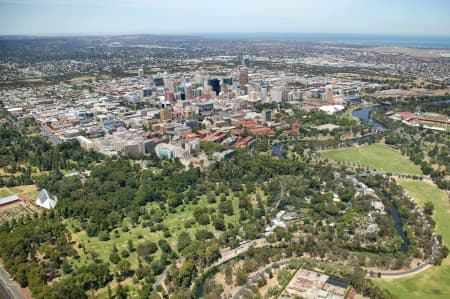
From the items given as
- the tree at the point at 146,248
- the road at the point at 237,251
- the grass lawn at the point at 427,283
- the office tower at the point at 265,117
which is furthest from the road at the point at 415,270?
the office tower at the point at 265,117

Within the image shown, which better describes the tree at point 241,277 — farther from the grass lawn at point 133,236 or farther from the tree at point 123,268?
the tree at point 123,268

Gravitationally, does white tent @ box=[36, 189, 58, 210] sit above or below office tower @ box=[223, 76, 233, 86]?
below

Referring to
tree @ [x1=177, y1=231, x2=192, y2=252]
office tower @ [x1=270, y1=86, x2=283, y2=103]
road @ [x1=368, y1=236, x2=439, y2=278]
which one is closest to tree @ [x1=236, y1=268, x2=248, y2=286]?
tree @ [x1=177, y1=231, x2=192, y2=252]

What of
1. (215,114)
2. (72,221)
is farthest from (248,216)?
(215,114)

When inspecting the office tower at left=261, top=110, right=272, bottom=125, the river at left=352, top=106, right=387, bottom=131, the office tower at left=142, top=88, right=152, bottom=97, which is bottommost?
the river at left=352, top=106, right=387, bottom=131

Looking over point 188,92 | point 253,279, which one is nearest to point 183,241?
point 253,279

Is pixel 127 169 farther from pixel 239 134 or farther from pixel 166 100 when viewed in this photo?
pixel 166 100

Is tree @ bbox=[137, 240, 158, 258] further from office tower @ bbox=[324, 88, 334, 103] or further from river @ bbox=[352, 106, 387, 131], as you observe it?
office tower @ bbox=[324, 88, 334, 103]
